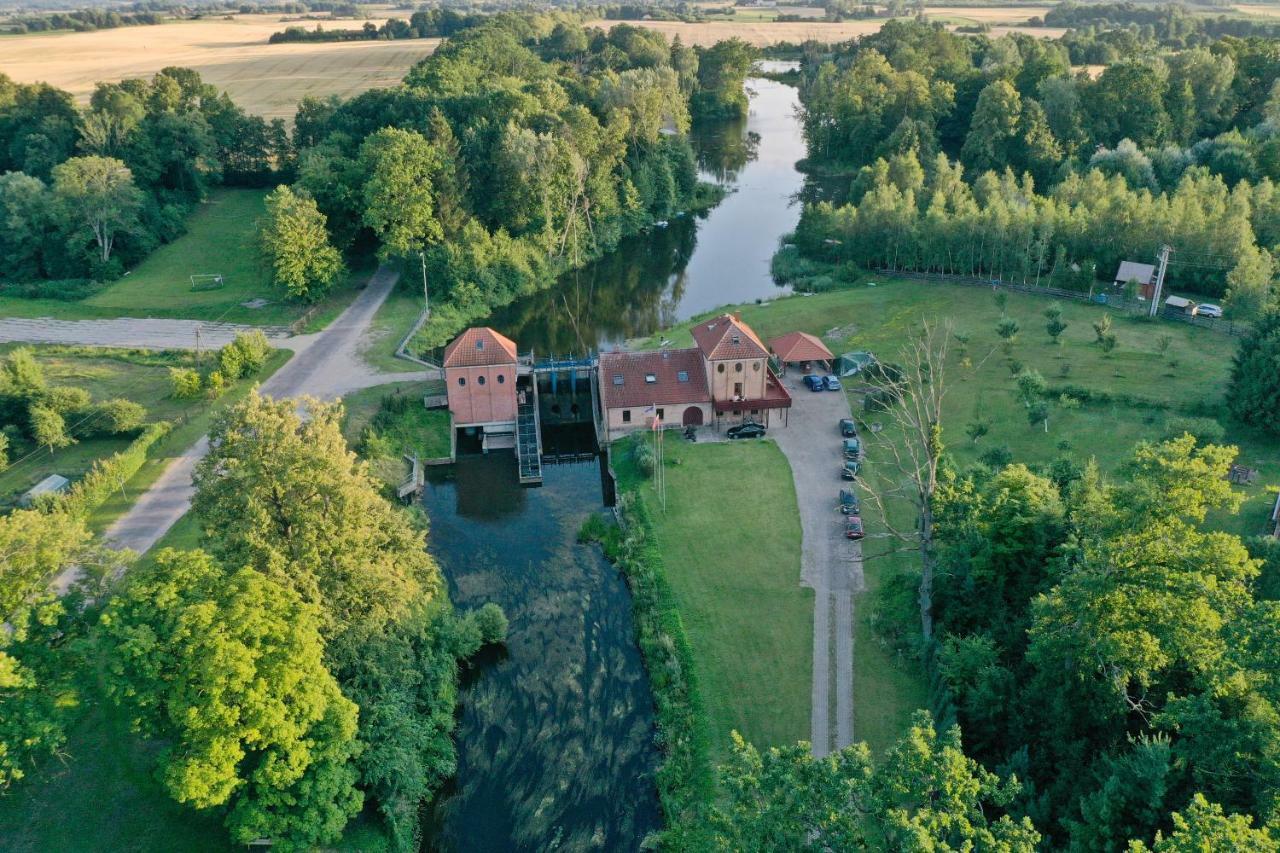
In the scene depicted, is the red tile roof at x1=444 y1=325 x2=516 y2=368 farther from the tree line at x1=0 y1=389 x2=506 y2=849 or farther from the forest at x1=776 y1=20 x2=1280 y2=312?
the forest at x1=776 y1=20 x2=1280 y2=312

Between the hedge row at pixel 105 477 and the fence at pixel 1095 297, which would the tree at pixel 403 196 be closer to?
the hedge row at pixel 105 477

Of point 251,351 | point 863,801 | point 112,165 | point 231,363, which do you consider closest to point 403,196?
point 251,351

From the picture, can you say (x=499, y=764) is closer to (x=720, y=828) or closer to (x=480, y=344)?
(x=720, y=828)

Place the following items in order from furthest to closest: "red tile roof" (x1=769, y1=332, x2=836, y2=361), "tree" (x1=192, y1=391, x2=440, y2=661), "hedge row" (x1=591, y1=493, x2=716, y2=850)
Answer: "red tile roof" (x1=769, y1=332, x2=836, y2=361)
"tree" (x1=192, y1=391, x2=440, y2=661)
"hedge row" (x1=591, y1=493, x2=716, y2=850)

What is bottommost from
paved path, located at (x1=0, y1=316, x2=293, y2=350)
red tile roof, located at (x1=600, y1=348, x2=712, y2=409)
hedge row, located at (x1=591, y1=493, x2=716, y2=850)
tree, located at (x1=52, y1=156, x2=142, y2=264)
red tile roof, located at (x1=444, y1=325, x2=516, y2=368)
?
hedge row, located at (x1=591, y1=493, x2=716, y2=850)

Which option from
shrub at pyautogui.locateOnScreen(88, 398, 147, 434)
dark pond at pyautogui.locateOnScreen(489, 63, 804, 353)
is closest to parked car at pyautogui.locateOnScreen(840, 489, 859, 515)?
dark pond at pyautogui.locateOnScreen(489, 63, 804, 353)

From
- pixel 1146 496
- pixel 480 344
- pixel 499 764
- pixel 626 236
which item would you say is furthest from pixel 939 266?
pixel 499 764
